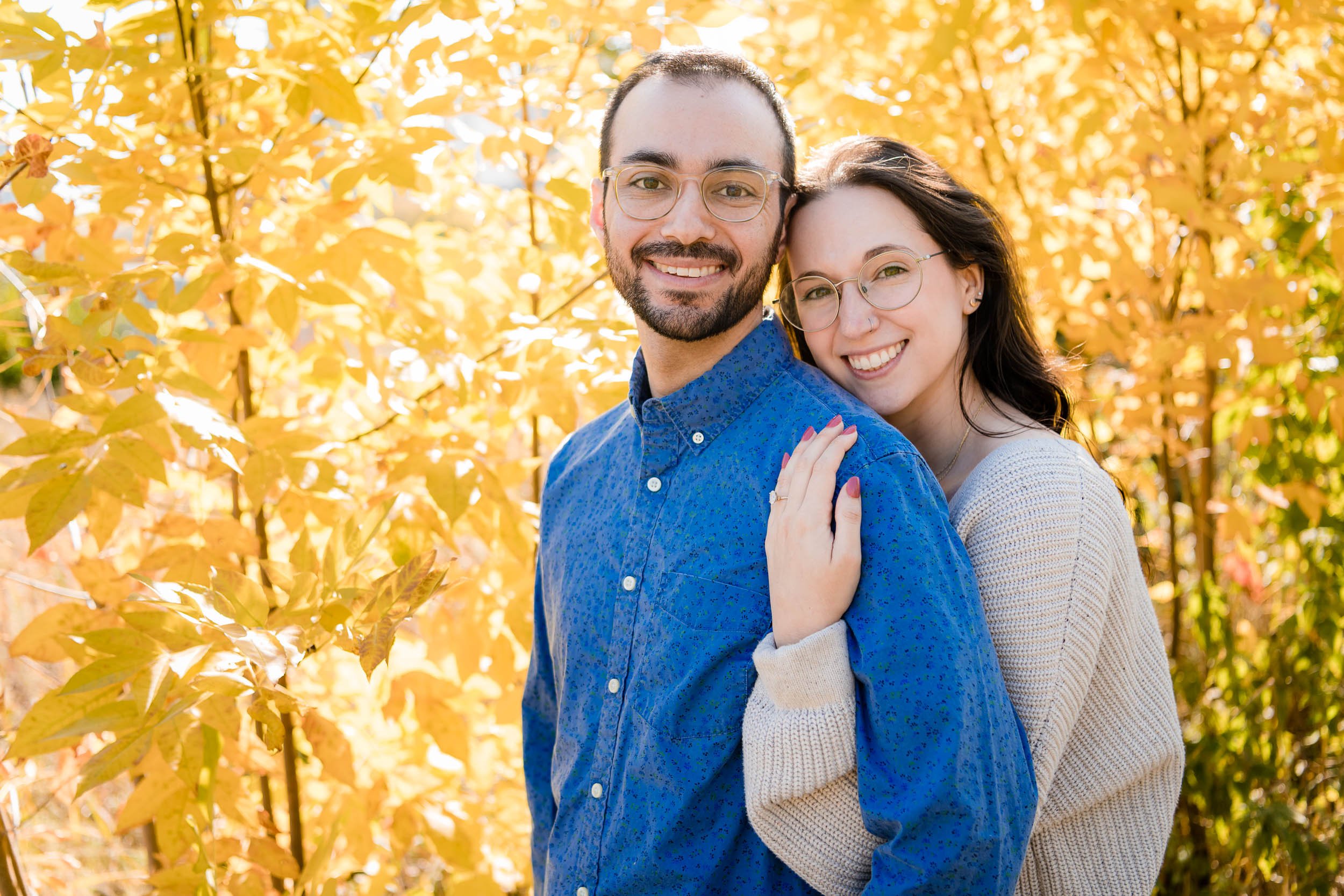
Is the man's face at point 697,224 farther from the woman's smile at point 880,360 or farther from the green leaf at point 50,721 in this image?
the green leaf at point 50,721

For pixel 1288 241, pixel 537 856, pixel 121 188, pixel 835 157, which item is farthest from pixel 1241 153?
pixel 121 188

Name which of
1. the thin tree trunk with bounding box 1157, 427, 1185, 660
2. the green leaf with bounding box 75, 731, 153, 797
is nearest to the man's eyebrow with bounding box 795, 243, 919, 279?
the green leaf with bounding box 75, 731, 153, 797

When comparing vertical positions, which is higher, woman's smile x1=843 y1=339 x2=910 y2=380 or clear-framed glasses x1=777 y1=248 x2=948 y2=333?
clear-framed glasses x1=777 y1=248 x2=948 y2=333

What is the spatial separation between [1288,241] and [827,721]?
270 cm

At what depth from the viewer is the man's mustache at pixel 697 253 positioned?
161 centimetres

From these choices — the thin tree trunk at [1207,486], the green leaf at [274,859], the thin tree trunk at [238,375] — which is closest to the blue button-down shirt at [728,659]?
the green leaf at [274,859]

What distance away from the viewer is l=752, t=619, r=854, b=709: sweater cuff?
52.4 inches

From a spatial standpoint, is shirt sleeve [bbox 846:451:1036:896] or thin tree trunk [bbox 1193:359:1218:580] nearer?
shirt sleeve [bbox 846:451:1036:896]

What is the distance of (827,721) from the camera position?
1.33 meters

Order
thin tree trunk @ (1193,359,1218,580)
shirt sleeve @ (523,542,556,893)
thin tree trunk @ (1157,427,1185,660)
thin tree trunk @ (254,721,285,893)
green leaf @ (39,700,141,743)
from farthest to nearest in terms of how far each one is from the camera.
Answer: thin tree trunk @ (1157,427,1185,660) → thin tree trunk @ (1193,359,1218,580) → thin tree trunk @ (254,721,285,893) → shirt sleeve @ (523,542,556,893) → green leaf @ (39,700,141,743)

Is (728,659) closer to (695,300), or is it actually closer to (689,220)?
(695,300)

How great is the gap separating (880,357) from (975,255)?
0.93 ft

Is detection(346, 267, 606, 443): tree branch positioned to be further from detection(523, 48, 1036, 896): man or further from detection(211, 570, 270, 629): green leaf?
detection(211, 570, 270, 629): green leaf

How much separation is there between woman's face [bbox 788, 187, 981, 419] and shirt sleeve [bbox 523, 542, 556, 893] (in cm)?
74
